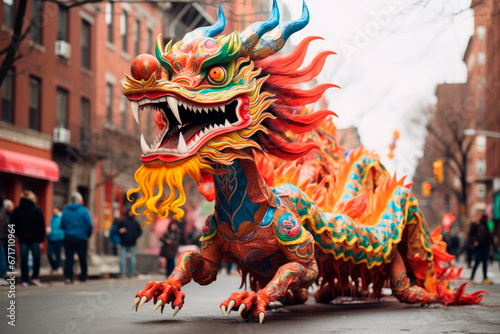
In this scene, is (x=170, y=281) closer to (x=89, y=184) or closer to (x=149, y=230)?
(x=89, y=184)

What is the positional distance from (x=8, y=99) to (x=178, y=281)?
746 inches

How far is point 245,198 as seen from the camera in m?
7.02

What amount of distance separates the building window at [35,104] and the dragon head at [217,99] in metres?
19.9

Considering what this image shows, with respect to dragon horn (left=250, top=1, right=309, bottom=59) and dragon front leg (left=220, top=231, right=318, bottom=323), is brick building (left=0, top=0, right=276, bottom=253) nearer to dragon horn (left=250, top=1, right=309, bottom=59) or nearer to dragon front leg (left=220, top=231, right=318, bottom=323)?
dragon horn (left=250, top=1, right=309, bottom=59)

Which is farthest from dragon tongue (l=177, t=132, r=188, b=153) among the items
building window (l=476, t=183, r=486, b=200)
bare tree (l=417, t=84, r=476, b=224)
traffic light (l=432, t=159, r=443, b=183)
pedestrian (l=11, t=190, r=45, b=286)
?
building window (l=476, t=183, r=486, b=200)

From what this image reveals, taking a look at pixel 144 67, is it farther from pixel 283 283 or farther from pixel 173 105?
pixel 283 283

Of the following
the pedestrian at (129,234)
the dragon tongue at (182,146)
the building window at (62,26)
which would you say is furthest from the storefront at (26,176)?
the dragon tongue at (182,146)

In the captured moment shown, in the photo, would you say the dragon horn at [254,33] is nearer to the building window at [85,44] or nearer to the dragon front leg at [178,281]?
the dragon front leg at [178,281]

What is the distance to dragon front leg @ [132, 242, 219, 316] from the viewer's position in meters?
6.52

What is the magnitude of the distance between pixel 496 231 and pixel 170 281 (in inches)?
1828

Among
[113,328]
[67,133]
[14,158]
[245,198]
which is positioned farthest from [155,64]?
[67,133]

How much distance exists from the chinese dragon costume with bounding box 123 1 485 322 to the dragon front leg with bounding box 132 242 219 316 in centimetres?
1

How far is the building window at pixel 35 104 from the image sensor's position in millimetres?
26000

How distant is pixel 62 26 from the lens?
93.3 ft
